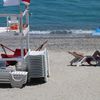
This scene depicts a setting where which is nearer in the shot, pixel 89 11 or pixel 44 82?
pixel 44 82

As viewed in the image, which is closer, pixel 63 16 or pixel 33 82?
pixel 33 82

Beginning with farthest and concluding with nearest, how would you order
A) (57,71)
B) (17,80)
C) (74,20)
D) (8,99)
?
1. (74,20)
2. (57,71)
3. (17,80)
4. (8,99)

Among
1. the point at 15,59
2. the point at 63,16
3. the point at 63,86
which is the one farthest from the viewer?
the point at 63,16

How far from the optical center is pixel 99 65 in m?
13.4

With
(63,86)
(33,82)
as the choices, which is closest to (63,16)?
(33,82)

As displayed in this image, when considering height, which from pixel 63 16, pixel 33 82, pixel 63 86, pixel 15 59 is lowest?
pixel 63 16

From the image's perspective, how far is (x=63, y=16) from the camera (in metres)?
31.3

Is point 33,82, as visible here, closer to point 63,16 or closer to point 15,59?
point 15,59

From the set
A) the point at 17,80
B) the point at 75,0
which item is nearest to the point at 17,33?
the point at 17,80

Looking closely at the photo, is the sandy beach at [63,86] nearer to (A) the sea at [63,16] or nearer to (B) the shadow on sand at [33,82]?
(B) the shadow on sand at [33,82]

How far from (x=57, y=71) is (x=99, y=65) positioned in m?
1.15

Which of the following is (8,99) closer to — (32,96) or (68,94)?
(32,96)

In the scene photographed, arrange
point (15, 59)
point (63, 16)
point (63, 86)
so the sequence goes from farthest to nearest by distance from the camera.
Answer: point (63, 16) → point (15, 59) → point (63, 86)

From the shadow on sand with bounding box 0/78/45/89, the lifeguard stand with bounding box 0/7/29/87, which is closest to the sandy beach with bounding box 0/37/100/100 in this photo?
the shadow on sand with bounding box 0/78/45/89
